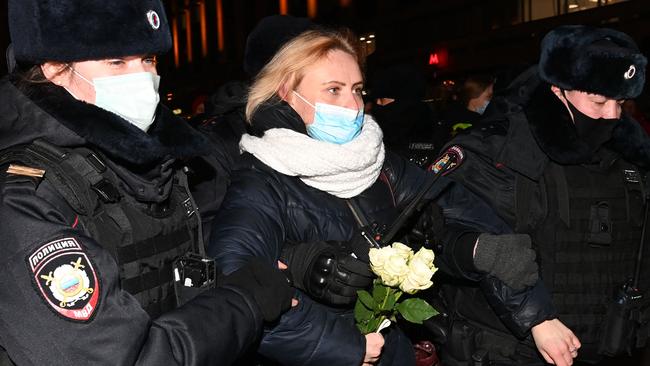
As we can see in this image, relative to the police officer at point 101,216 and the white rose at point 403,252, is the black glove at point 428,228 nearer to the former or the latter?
the white rose at point 403,252

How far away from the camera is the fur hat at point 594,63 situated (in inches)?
114

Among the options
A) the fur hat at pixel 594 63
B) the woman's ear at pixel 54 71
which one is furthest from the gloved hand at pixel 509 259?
the woman's ear at pixel 54 71

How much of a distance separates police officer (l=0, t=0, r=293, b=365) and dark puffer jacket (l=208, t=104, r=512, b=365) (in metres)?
0.17

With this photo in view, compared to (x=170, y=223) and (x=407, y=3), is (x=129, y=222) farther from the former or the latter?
(x=407, y=3)

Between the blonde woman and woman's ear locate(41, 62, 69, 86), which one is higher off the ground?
woman's ear locate(41, 62, 69, 86)

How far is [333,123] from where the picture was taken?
2.56 meters

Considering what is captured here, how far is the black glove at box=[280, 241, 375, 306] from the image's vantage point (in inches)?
84.2

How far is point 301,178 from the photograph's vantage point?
2.50 m

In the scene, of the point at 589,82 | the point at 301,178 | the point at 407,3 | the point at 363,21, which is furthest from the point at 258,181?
the point at 363,21

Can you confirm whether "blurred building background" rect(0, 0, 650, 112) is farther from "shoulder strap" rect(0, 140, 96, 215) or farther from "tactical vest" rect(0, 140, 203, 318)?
"shoulder strap" rect(0, 140, 96, 215)

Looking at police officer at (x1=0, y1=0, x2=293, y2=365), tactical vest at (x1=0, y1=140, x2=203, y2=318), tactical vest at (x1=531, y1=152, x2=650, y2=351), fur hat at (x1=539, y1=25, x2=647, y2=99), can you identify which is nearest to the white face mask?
police officer at (x1=0, y1=0, x2=293, y2=365)

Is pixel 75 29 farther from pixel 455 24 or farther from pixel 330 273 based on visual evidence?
pixel 455 24

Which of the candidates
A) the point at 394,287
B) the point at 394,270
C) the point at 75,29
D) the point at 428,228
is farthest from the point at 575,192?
the point at 75,29

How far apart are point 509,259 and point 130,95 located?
1.63 m
